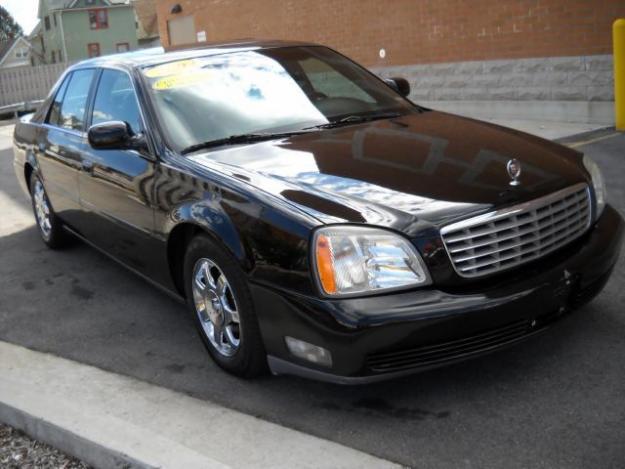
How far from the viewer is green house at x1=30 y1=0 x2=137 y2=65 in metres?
61.5

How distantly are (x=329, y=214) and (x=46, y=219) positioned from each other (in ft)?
13.4

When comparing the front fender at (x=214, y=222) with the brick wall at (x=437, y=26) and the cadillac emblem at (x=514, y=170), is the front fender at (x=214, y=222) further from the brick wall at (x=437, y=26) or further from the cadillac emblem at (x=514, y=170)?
the brick wall at (x=437, y=26)

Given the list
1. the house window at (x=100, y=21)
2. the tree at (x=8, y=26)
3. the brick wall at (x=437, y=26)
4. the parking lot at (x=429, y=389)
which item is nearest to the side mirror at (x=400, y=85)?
the parking lot at (x=429, y=389)

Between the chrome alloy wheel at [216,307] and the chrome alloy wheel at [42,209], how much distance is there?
9.70 ft

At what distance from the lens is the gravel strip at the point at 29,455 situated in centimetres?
331

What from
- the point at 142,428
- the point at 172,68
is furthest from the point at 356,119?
the point at 142,428

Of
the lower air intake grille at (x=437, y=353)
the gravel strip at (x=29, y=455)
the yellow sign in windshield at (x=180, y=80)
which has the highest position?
the yellow sign in windshield at (x=180, y=80)

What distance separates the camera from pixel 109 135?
4457mm

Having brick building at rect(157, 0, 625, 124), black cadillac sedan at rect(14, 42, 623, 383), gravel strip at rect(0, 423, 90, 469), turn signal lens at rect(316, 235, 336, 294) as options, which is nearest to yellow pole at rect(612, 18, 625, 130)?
brick building at rect(157, 0, 625, 124)

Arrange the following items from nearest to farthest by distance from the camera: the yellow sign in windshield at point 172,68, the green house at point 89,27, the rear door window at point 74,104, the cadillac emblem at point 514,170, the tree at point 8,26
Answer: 1. the cadillac emblem at point 514,170
2. the yellow sign in windshield at point 172,68
3. the rear door window at point 74,104
4. the green house at point 89,27
5. the tree at point 8,26

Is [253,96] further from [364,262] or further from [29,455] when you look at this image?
[29,455]

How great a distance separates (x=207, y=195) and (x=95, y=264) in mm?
2738

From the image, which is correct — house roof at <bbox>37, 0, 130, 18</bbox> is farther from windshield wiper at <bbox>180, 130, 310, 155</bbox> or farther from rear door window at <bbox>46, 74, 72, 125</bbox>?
windshield wiper at <bbox>180, 130, 310, 155</bbox>

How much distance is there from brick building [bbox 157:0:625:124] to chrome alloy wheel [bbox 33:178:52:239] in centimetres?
732
